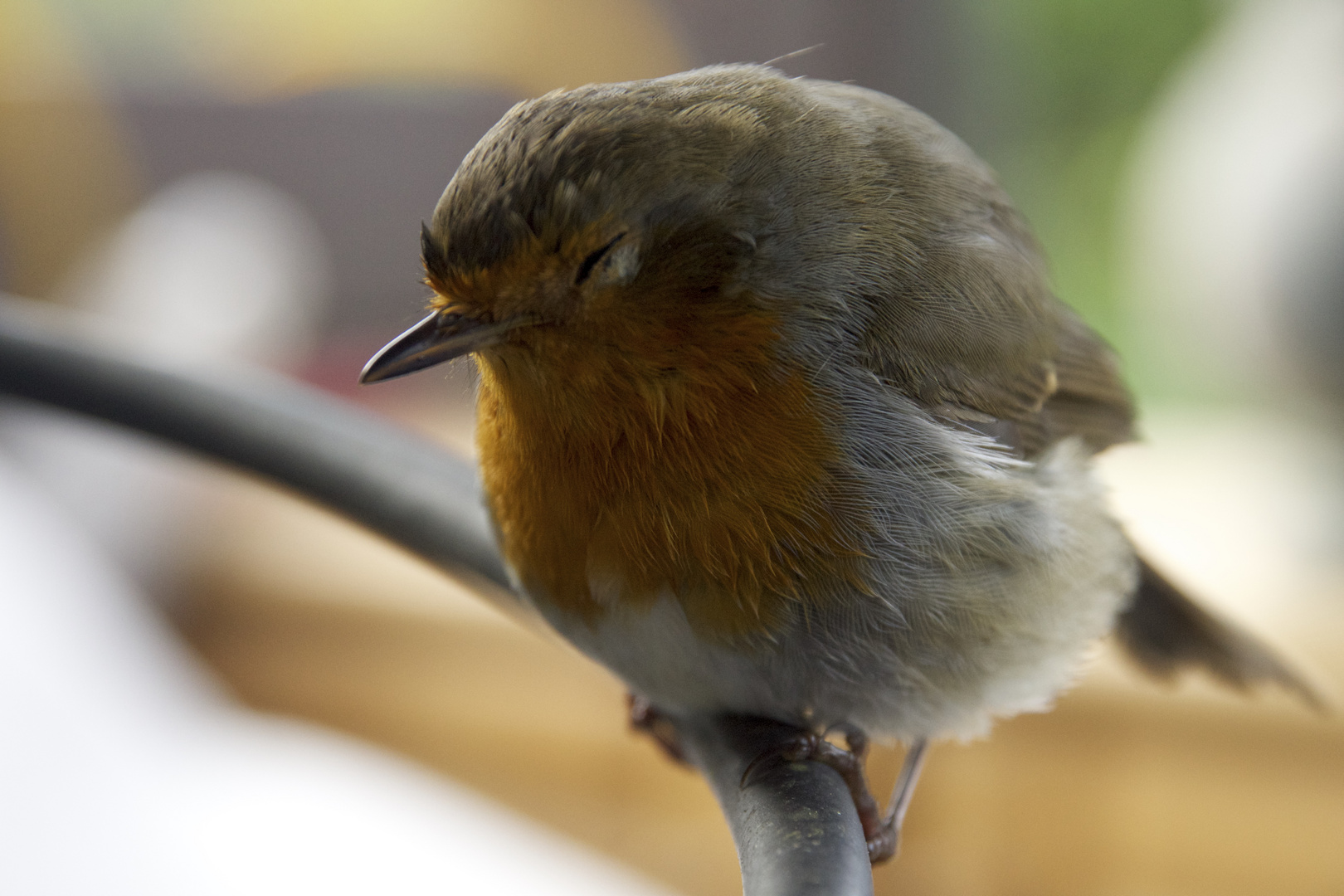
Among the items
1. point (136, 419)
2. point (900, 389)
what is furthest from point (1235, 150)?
point (136, 419)

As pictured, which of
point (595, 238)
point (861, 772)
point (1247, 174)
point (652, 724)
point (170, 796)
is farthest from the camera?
point (1247, 174)

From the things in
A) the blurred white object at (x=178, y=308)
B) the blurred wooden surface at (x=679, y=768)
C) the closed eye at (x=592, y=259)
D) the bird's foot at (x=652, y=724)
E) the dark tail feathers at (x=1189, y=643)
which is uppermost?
the closed eye at (x=592, y=259)

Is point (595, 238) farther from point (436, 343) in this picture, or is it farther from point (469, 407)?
point (469, 407)

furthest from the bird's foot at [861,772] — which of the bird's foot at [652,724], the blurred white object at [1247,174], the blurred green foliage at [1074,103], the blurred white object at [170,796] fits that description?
the blurred green foliage at [1074,103]

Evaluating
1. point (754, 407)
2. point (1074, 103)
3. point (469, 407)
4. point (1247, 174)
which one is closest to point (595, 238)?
point (754, 407)

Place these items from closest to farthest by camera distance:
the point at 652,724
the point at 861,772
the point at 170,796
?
the point at 861,772
the point at 652,724
the point at 170,796

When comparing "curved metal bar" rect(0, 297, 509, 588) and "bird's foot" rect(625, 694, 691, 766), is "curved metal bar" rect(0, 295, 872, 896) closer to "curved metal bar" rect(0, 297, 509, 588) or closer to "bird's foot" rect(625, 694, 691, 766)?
"curved metal bar" rect(0, 297, 509, 588)

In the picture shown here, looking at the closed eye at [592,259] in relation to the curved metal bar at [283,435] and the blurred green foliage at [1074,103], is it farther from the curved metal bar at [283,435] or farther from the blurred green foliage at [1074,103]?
the blurred green foliage at [1074,103]

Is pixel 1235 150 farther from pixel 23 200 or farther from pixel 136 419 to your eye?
pixel 23 200

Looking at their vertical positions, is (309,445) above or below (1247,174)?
above
